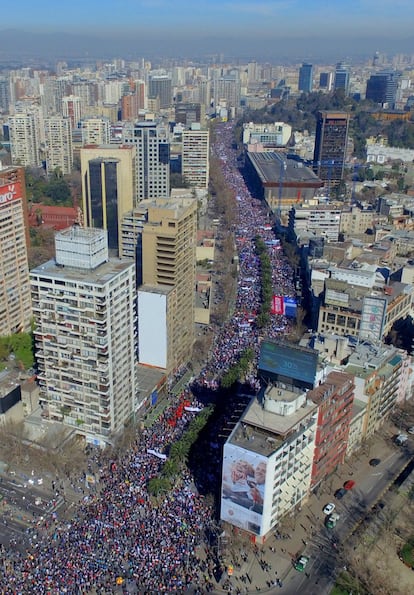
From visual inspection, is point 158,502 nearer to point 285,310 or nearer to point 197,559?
point 197,559

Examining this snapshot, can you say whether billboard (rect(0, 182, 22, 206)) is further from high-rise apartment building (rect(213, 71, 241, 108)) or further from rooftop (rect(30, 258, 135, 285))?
high-rise apartment building (rect(213, 71, 241, 108))

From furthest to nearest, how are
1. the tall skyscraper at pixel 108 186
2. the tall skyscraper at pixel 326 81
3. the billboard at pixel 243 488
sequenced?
the tall skyscraper at pixel 326 81 < the tall skyscraper at pixel 108 186 < the billboard at pixel 243 488

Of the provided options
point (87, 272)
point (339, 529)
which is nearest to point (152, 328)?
point (87, 272)

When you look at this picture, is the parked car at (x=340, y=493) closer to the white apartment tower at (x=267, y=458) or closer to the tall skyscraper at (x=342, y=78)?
the white apartment tower at (x=267, y=458)

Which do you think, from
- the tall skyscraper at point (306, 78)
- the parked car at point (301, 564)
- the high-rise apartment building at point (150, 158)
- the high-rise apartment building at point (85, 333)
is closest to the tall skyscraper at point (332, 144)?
the high-rise apartment building at point (150, 158)

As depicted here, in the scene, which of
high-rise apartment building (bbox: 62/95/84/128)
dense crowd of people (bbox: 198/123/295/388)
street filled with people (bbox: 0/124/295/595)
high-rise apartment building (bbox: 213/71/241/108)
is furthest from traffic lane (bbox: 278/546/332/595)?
high-rise apartment building (bbox: 213/71/241/108)

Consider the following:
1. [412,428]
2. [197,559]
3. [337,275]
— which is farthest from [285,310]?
[197,559]
